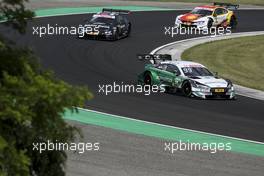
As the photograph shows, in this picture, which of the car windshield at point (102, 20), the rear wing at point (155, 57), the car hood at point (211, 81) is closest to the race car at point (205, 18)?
the car windshield at point (102, 20)

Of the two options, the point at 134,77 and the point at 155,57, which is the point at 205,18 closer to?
the point at 134,77

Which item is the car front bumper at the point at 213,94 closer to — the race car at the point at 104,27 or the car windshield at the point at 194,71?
the car windshield at the point at 194,71

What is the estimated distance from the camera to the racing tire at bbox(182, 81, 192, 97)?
998 inches

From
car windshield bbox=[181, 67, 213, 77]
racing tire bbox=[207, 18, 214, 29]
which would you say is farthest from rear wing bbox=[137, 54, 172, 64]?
racing tire bbox=[207, 18, 214, 29]

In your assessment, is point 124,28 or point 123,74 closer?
point 123,74

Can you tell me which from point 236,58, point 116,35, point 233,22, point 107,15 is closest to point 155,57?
point 236,58

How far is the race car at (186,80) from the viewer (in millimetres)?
25156

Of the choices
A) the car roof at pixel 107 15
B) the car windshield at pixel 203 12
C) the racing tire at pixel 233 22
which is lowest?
the racing tire at pixel 233 22

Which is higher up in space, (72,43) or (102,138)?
(102,138)

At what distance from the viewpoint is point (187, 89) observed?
83.6 ft

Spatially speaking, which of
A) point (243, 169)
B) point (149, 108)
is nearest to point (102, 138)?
point (243, 169)

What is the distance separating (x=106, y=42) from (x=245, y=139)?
751 inches

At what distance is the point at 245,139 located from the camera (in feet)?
64.4

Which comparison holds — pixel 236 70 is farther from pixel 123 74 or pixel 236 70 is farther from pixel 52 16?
pixel 52 16
